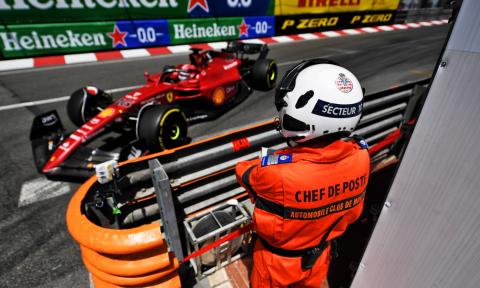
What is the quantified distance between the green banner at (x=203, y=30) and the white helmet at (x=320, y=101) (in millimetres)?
10387

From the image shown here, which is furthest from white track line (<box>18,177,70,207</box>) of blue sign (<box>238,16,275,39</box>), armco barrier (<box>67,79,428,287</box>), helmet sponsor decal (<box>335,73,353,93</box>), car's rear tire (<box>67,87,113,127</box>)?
blue sign (<box>238,16,275,39</box>)

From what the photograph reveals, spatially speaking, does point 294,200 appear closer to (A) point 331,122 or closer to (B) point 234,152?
(A) point 331,122

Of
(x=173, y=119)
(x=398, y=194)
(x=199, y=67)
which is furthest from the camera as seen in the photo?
(x=199, y=67)

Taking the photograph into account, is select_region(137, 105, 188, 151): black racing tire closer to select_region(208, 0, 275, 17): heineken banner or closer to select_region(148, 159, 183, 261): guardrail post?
select_region(148, 159, 183, 261): guardrail post

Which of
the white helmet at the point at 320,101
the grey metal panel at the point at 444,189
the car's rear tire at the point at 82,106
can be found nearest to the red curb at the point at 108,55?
the car's rear tire at the point at 82,106

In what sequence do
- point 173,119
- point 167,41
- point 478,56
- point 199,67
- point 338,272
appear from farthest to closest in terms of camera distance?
point 167,41 → point 199,67 → point 173,119 → point 338,272 → point 478,56

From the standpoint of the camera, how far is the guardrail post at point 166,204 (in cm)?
175

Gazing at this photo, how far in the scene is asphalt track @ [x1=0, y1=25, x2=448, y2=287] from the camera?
2.59 meters

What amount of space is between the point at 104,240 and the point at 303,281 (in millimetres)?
1342

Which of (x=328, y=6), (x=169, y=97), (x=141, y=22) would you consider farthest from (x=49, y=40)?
(x=328, y=6)

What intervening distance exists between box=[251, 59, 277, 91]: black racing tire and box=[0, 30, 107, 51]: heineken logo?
6191 mm

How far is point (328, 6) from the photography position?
1454cm

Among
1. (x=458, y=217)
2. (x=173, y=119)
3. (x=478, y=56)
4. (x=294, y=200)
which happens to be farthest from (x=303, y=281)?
(x=173, y=119)

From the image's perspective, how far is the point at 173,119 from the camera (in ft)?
13.5
